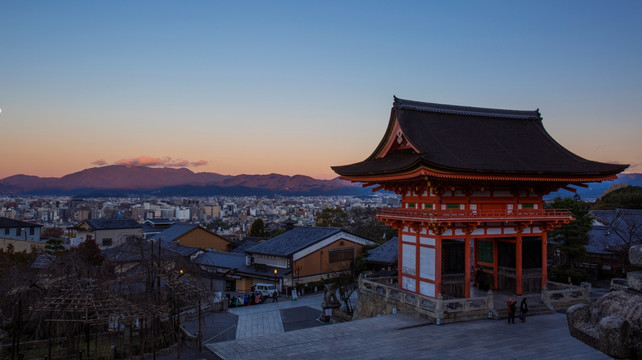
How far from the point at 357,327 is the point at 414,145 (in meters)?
9.09

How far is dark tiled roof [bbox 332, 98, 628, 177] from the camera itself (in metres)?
21.1

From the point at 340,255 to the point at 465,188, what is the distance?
25598 mm

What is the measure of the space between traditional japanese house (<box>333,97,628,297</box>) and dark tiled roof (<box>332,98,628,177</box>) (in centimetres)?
6

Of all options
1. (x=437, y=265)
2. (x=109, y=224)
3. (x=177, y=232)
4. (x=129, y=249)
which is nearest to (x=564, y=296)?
(x=437, y=265)

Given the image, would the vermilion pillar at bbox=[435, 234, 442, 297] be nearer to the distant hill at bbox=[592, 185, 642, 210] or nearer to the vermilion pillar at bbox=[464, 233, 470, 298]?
the vermilion pillar at bbox=[464, 233, 470, 298]

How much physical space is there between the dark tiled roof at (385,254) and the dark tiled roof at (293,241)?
16.4 ft

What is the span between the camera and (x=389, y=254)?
4078 cm

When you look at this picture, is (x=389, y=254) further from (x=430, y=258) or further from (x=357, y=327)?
(x=357, y=327)

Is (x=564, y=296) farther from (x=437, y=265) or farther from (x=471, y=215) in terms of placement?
(x=437, y=265)

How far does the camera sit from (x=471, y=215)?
820 inches

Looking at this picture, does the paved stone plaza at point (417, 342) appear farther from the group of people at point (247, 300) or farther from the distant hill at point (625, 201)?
the distant hill at point (625, 201)

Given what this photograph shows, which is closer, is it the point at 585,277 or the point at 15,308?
the point at 15,308

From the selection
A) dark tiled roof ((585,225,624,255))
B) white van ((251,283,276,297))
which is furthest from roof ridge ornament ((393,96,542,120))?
white van ((251,283,276,297))

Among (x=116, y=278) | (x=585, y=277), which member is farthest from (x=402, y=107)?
(x=585, y=277)
